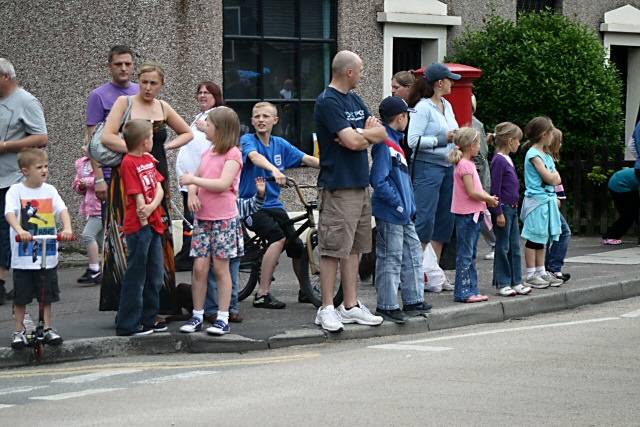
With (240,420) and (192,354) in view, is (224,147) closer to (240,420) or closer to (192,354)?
(192,354)

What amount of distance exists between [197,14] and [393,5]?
127 inches

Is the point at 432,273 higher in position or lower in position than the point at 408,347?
higher

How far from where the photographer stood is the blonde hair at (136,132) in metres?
9.85

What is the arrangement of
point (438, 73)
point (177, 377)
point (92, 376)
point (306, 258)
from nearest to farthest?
1. point (177, 377)
2. point (92, 376)
3. point (306, 258)
4. point (438, 73)

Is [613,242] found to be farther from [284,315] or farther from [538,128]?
[284,315]

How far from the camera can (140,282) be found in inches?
392

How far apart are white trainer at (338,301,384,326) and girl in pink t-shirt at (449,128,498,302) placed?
4.45 ft

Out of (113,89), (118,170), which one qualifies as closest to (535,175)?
(113,89)

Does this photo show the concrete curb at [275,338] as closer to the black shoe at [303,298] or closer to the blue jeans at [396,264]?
the blue jeans at [396,264]

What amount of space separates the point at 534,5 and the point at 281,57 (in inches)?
208

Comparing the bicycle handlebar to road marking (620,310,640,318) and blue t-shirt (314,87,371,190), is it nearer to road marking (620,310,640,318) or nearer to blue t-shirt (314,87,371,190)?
blue t-shirt (314,87,371,190)

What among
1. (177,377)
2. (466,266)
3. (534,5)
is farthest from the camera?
(534,5)

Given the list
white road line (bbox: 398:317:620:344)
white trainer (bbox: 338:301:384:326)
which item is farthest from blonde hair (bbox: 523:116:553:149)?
white trainer (bbox: 338:301:384:326)

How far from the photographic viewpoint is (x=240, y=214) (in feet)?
37.9
